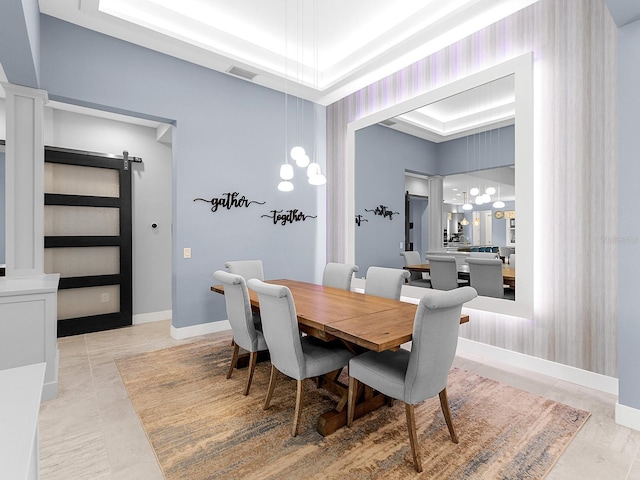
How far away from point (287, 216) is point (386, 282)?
7.32ft

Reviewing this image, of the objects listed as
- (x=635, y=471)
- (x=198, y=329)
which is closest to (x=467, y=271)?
(x=635, y=471)

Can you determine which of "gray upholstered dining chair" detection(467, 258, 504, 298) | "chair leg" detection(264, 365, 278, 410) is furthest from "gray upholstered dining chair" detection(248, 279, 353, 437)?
"gray upholstered dining chair" detection(467, 258, 504, 298)

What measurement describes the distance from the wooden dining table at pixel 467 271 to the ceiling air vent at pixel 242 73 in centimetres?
313

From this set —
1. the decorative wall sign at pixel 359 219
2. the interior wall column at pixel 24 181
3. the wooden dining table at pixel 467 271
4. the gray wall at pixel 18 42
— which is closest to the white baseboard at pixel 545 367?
the wooden dining table at pixel 467 271

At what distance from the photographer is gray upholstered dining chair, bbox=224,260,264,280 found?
12.4 ft

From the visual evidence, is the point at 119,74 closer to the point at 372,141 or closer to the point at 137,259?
the point at 137,259

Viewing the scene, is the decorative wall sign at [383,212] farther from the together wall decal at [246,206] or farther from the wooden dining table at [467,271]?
the together wall decal at [246,206]

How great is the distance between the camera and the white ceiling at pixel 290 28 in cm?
319

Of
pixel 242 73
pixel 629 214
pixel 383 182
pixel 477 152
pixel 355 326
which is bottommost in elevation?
pixel 355 326

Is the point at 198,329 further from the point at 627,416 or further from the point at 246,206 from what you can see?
the point at 627,416

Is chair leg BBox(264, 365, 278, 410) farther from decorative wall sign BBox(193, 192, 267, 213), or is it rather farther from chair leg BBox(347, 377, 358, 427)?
decorative wall sign BBox(193, 192, 267, 213)

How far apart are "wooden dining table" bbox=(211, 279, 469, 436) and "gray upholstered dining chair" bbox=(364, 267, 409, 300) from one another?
0.84 feet

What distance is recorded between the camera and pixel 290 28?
3.82 meters

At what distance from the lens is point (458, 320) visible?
1889mm
